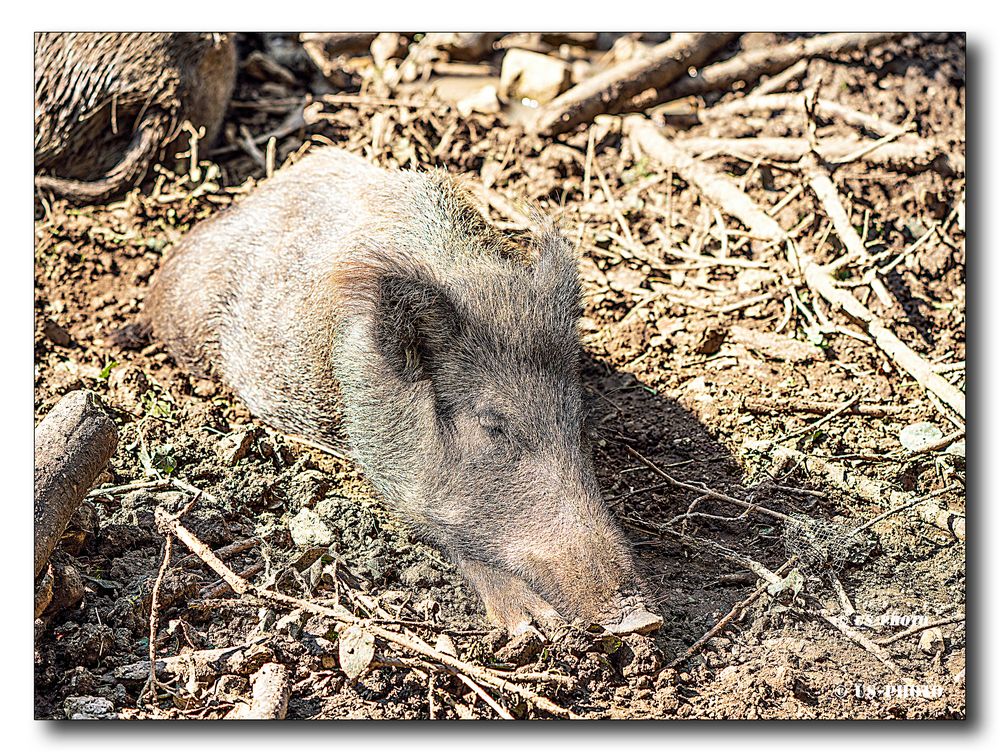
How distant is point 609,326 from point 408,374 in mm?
1031

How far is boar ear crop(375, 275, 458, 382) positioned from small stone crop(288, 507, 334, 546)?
1.57ft

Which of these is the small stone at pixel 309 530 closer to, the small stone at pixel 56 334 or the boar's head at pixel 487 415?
the boar's head at pixel 487 415

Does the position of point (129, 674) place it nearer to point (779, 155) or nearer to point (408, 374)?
point (408, 374)

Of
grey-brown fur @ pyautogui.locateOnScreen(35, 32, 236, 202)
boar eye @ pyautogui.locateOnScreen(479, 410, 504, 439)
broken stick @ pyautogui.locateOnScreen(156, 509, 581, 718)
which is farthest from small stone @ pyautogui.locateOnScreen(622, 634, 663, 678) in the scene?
grey-brown fur @ pyautogui.locateOnScreen(35, 32, 236, 202)

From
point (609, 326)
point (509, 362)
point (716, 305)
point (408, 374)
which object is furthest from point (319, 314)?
point (716, 305)

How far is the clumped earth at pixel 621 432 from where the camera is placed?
2652mm

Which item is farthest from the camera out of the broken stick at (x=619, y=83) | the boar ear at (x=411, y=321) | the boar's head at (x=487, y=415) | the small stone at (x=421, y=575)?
the broken stick at (x=619, y=83)

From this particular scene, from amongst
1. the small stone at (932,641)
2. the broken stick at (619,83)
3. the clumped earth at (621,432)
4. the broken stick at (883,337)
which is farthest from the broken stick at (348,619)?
the broken stick at (619,83)

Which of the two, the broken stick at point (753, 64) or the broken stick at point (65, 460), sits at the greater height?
the broken stick at point (753, 64)

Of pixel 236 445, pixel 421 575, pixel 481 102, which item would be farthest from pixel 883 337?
pixel 236 445

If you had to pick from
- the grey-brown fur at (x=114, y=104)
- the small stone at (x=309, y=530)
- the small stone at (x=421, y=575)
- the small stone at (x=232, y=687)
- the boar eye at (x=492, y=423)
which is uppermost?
the grey-brown fur at (x=114, y=104)

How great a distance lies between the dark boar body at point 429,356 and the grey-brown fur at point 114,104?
1.65ft

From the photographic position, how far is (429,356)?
10.2 feet

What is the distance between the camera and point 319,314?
3371mm
